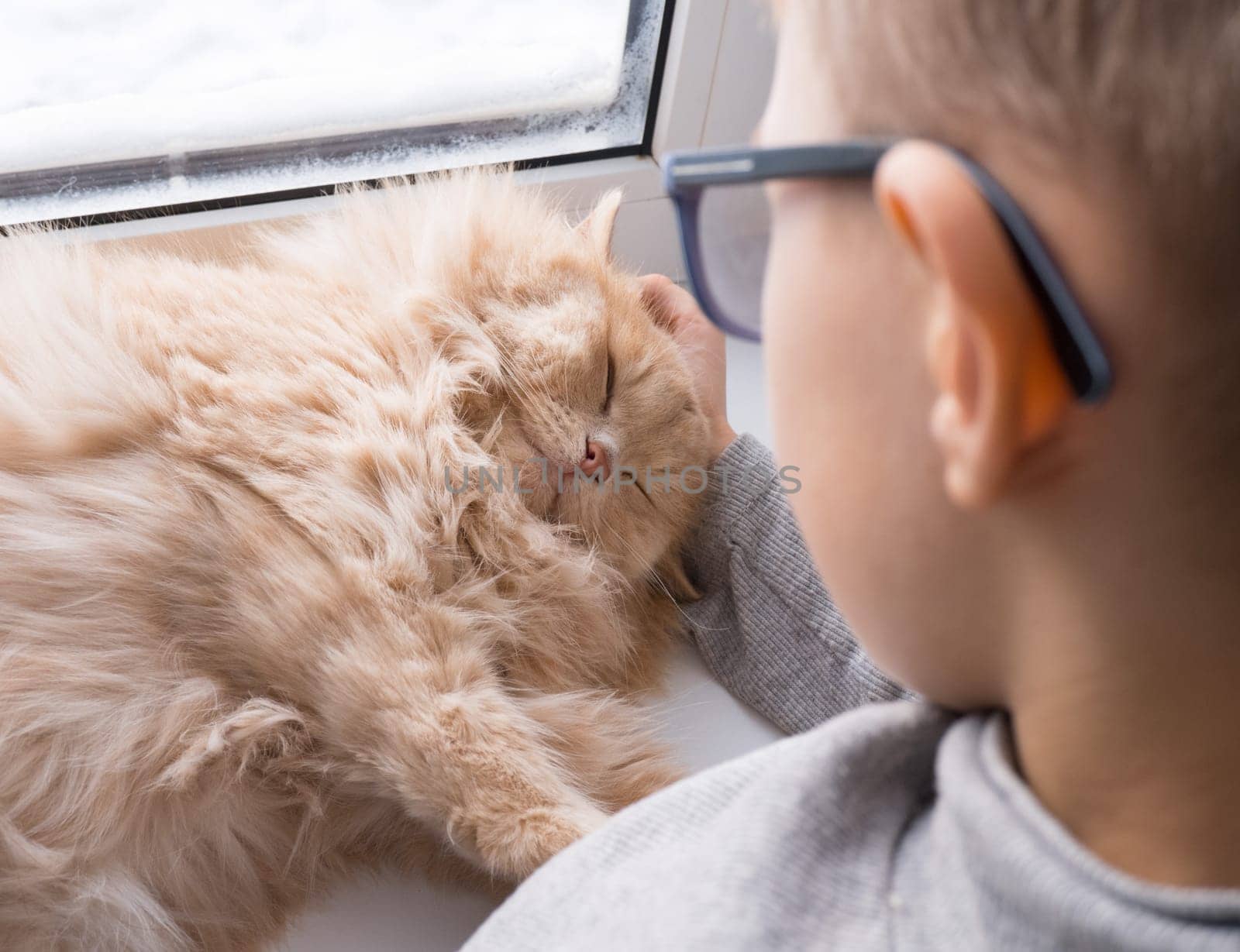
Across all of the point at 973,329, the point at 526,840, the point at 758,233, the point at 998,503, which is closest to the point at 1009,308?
the point at 973,329

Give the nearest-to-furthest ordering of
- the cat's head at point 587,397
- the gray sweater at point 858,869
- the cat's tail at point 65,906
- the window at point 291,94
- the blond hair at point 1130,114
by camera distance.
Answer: the blond hair at point 1130,114
the gray sweater at point 858,869
the cat's tail at point 65,906
the cat's head at point 587,397
the window at point 291,94

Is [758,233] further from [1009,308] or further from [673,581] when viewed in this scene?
[673,581]

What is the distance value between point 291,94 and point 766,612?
3.53 feet

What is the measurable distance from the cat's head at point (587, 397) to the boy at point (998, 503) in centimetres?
61

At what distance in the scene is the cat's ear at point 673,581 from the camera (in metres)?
1.42

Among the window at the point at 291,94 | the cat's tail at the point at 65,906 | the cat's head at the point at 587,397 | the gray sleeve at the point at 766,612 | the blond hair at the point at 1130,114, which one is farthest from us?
the window at the point at 291,94

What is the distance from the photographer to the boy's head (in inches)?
16.5

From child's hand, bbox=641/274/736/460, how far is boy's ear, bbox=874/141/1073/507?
40.2 inches

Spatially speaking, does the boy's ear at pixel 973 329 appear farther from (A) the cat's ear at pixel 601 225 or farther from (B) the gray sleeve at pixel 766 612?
(A) the cat's ear at pixel 601 225

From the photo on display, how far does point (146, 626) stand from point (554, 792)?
0.45m

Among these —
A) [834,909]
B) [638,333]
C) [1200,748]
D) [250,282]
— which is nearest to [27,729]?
[250,282]

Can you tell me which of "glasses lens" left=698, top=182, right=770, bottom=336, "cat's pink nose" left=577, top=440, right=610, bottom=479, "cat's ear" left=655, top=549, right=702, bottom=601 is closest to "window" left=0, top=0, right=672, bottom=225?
"cat's pink nose" left=577, top=440, right=610, bottom=479

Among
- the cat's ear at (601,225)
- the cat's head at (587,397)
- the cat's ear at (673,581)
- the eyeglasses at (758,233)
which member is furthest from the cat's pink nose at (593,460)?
the eyeglasses at (758,233)

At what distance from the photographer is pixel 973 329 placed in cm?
47
